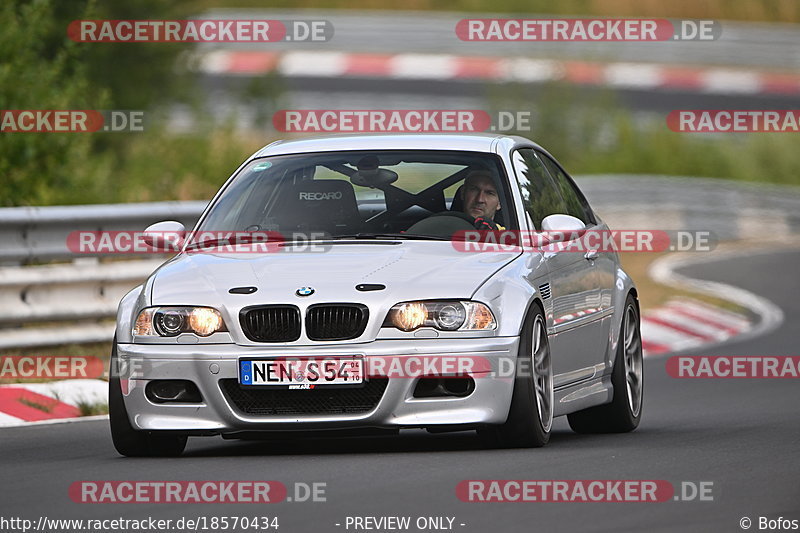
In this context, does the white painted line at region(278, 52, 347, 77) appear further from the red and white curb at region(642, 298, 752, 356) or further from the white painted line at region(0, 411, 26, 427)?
the white painted line at region(0, 411, 26, 427)

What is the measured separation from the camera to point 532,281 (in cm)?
925

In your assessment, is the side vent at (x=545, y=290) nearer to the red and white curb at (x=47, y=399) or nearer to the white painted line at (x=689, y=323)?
the red and white curb at (x=47, y=399)

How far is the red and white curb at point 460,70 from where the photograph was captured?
42906 millimetres

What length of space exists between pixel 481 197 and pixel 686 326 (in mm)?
9787

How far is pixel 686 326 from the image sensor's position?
19.3m

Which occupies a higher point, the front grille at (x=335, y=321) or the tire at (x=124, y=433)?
the front grille at (x=335, y=321)

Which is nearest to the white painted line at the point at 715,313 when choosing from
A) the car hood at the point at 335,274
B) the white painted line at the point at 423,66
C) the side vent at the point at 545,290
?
the side vent at the point at 545,290

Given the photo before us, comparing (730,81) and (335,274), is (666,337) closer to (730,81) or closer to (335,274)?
(335,274)

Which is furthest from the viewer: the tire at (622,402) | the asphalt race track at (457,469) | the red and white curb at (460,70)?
the red and white curb at (460,70)

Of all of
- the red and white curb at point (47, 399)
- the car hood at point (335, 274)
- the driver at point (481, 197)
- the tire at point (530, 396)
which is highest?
the driver at point (481, 197)

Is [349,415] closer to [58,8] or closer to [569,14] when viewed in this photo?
[58,8]

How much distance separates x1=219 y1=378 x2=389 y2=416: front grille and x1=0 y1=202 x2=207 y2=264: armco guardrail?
18.3 ft

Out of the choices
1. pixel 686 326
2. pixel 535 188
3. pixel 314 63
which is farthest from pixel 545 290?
pixel 314 63

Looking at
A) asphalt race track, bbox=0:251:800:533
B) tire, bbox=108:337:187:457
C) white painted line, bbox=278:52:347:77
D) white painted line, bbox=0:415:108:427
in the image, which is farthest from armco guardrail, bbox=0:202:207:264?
white painted line, bbox=278:52:347:77
